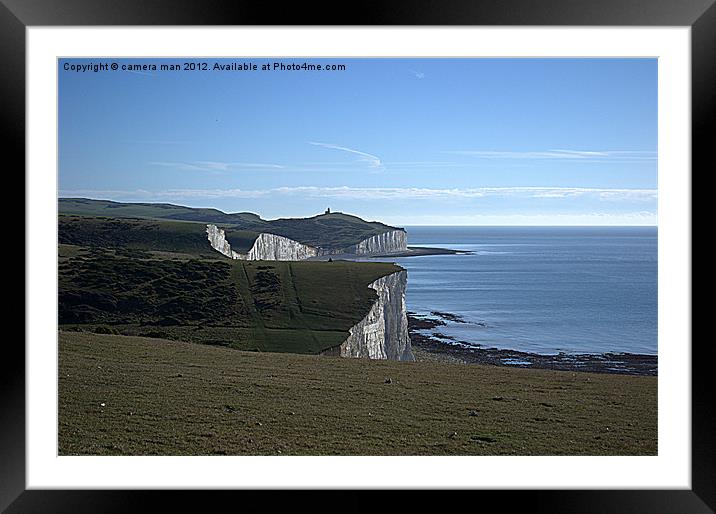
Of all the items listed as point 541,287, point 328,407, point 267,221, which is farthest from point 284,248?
point 328,407

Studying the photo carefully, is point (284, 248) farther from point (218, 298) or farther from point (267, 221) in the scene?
point (218, 298)

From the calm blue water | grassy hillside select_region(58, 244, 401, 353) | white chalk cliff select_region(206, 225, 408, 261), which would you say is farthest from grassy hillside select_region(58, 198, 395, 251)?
the calm blue water

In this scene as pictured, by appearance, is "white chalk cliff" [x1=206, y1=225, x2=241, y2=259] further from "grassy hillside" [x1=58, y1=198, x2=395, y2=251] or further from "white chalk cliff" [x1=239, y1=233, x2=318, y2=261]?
"white chalk cliff" [x1=239, y1=233, x2=318, y2=261]
